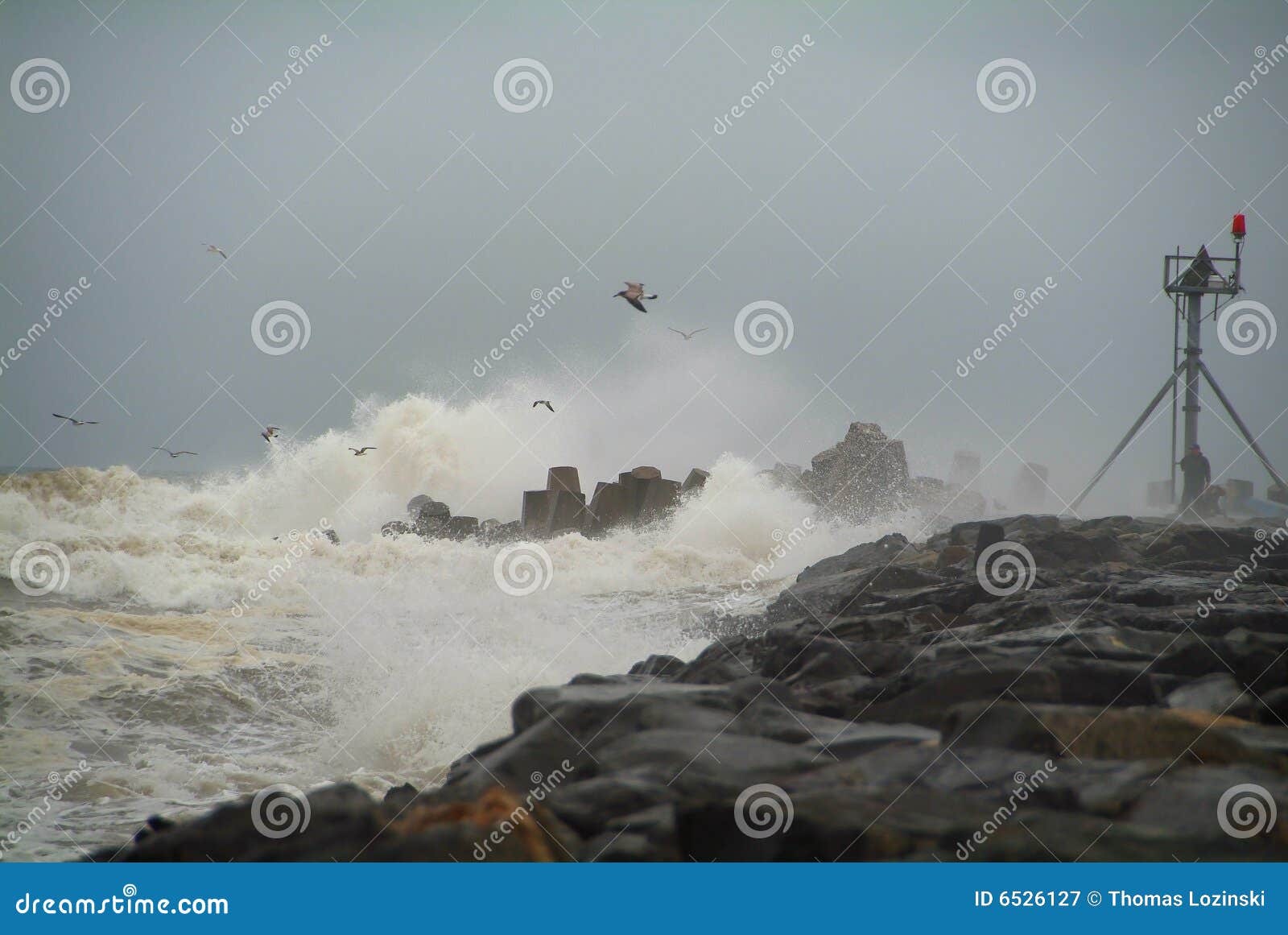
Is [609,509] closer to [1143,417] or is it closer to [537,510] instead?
[537,510]

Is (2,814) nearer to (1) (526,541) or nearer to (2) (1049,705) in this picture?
(2) (1049,705)

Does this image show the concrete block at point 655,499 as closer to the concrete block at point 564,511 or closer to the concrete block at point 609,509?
the concrete block at point 609,509

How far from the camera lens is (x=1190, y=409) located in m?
15.7

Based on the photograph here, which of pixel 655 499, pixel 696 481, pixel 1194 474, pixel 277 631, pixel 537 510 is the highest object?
pixel 1194 474

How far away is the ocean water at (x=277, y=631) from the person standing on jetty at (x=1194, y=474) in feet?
23.3

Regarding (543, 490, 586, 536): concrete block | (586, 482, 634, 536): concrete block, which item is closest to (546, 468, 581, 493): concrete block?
(543, 490, 586, 536): concrete block

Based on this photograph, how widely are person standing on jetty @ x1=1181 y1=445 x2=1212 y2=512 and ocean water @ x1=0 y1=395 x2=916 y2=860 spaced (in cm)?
710

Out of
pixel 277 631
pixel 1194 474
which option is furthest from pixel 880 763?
pixel 1194 474

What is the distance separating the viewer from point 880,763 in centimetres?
492

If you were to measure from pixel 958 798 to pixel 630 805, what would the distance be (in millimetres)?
1531

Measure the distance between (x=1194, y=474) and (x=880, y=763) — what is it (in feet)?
A: 45.1

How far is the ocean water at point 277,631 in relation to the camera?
838 cm

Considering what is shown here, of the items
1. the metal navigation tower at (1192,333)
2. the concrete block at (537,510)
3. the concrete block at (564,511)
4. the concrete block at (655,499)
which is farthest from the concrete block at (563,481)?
the metal navigation tower at (1192,333)

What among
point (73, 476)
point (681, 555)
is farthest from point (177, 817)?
point (73, 476)
